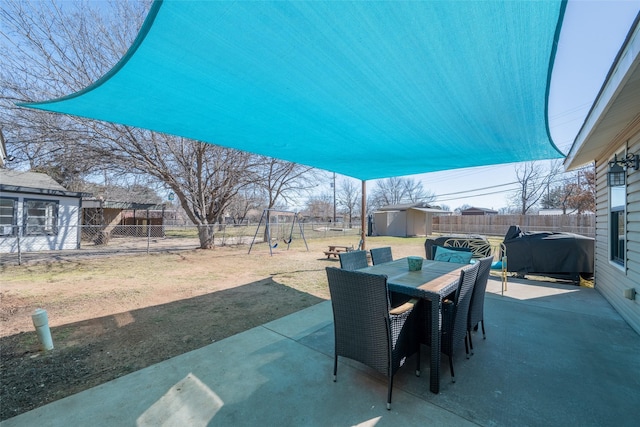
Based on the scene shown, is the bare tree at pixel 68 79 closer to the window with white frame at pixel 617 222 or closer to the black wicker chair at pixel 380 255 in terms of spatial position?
the black wicker chair at pixel 380 255

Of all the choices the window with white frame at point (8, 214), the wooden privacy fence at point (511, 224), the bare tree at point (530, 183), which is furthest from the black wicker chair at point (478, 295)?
the bare tree at point (530, 183)

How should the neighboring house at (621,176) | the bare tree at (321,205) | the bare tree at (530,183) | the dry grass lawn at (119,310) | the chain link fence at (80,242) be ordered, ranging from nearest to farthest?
the neighboring house at (621,176)
the dry grass lawn at (119,310)
the chain link fence at (80,242)
the bare tree at (530,183)
the bare tree at (321,205)

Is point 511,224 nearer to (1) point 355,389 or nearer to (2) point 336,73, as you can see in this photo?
(1) point 355,389

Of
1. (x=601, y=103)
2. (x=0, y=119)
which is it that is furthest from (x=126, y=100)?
(x=0, y=119)

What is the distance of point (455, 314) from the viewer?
2172mm

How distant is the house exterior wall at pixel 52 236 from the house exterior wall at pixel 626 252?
12.6 m

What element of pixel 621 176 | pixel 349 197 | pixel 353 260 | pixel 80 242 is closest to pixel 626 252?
pixel 621 176

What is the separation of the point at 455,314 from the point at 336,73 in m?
2.05

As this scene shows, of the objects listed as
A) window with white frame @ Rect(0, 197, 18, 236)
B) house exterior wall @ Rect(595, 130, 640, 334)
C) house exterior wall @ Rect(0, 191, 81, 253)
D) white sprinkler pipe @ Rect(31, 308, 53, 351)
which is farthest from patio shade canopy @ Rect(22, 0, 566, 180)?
window with white frame @ Rect(0, 197, 18, 236)

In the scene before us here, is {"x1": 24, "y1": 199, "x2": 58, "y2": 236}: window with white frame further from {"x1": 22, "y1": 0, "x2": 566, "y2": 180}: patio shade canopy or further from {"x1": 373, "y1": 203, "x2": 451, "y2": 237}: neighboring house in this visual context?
{"x1": 373, "y1": 203, "x2": 451, "y2": 237}: neighboring house

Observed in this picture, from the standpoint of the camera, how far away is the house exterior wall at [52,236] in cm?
898

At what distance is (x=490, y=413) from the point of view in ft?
5.82

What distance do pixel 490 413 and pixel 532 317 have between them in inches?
93.5

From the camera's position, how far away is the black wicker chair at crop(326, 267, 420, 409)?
185 centimetres
